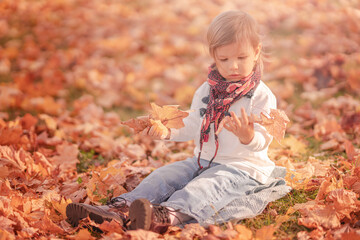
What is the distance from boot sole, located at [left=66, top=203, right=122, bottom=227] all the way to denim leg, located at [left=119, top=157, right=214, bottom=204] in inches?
8.9

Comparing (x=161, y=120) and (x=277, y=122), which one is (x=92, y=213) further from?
(x=277, y=122)

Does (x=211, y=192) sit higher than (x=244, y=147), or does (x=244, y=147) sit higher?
(x=244, y=147)

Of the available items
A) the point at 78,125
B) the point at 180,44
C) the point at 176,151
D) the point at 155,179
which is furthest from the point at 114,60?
the point at 155,179

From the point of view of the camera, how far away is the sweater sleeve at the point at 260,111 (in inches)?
84.2

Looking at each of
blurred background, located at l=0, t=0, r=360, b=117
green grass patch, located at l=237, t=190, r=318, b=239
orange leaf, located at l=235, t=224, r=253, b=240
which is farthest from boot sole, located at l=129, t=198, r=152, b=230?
blurred background, located at l=0, t=0, r=360, b=117

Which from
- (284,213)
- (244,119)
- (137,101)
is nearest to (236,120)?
(244,119)

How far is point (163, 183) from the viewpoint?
237 centimetres

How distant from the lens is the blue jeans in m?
2.12

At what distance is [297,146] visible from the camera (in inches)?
127

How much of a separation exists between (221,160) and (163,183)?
387 millimetres

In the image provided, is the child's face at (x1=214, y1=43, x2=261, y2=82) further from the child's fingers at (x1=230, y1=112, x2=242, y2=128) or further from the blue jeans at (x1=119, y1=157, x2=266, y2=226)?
the blue jeans at (x1=119, y1=157, x2=266, y2=226)

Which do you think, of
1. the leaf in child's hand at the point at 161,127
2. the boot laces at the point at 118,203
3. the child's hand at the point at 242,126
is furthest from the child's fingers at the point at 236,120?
the boot laces at the point at 118,203

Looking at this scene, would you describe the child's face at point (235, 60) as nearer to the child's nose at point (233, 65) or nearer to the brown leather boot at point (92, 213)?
the child's nose at point (233, 65)

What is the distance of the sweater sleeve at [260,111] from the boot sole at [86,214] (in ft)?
2.78
